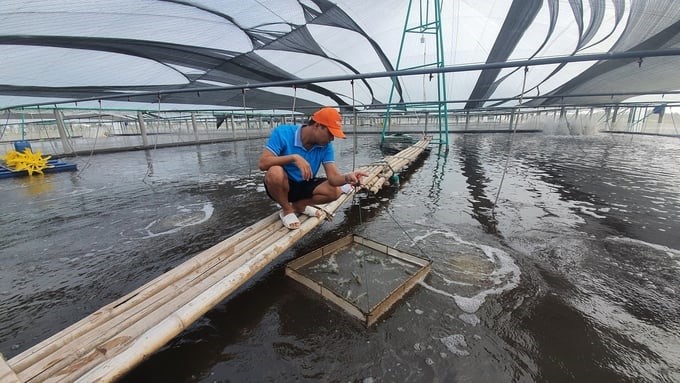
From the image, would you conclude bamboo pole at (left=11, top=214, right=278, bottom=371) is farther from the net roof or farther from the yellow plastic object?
the yellow plastic object

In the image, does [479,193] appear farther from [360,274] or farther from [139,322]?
[139,322]

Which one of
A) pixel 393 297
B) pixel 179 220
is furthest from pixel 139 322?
pixel 179 220

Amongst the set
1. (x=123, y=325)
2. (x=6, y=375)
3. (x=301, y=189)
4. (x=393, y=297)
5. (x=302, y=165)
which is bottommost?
(x=393, y=297)

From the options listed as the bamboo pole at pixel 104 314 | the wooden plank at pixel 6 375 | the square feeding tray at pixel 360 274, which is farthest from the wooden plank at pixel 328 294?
the wooden plank at pixel 6 375

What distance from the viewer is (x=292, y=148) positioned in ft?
9.08

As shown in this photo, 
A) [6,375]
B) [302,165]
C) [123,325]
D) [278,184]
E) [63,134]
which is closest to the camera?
[6,375]

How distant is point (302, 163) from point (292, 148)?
0.31 m

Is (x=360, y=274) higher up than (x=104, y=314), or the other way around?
(x=104, y=314)

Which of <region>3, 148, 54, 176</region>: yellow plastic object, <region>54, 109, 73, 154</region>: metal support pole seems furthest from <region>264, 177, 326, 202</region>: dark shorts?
<region>54, 109, 73, 154</region>: metal support pole

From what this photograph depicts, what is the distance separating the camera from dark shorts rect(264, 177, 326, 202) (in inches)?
117

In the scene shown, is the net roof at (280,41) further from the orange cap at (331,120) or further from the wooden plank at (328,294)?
the wooden plank at (328,294)

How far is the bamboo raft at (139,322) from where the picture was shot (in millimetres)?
1208

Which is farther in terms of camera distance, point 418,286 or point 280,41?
Result: point 280,41

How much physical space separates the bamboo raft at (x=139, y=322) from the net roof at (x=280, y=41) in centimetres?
231
